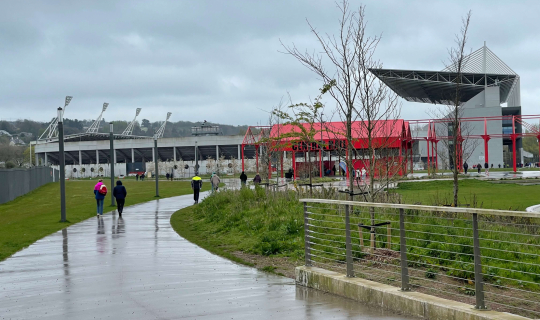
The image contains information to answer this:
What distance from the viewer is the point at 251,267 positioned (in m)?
10.9

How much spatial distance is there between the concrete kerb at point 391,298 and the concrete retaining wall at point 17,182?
33101mm

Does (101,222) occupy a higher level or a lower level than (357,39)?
lower

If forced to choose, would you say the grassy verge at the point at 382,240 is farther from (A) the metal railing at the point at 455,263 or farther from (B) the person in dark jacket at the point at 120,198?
(B) the person in dark jacket at the point at 120,198

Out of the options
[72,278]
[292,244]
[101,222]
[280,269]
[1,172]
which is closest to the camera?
[72,278]

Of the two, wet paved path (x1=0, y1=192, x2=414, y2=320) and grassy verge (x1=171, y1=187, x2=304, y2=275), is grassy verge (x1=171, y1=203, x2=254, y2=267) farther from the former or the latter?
wet paved path (x1=0, y1=192, x2=414, y2=320)

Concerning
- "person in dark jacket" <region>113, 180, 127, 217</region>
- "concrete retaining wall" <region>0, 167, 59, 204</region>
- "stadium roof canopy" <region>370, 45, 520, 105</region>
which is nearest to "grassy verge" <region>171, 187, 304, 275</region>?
"person in dark jacket" <region>113, 180, 127, 217</region>

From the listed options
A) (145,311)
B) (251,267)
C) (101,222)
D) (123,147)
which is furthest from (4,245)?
(123,147)

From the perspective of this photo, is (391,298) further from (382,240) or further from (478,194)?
(478,194)

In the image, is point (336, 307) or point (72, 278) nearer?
point (336, 307)

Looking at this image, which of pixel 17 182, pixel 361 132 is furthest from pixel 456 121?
pixel 17 182

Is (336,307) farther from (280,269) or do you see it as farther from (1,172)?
(1,172)

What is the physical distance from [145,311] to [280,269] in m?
3.81

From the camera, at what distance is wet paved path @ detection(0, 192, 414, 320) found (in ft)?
23.3

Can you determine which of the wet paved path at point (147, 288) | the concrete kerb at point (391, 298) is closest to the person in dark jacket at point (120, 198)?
the wet paved path at point (147, 288)
